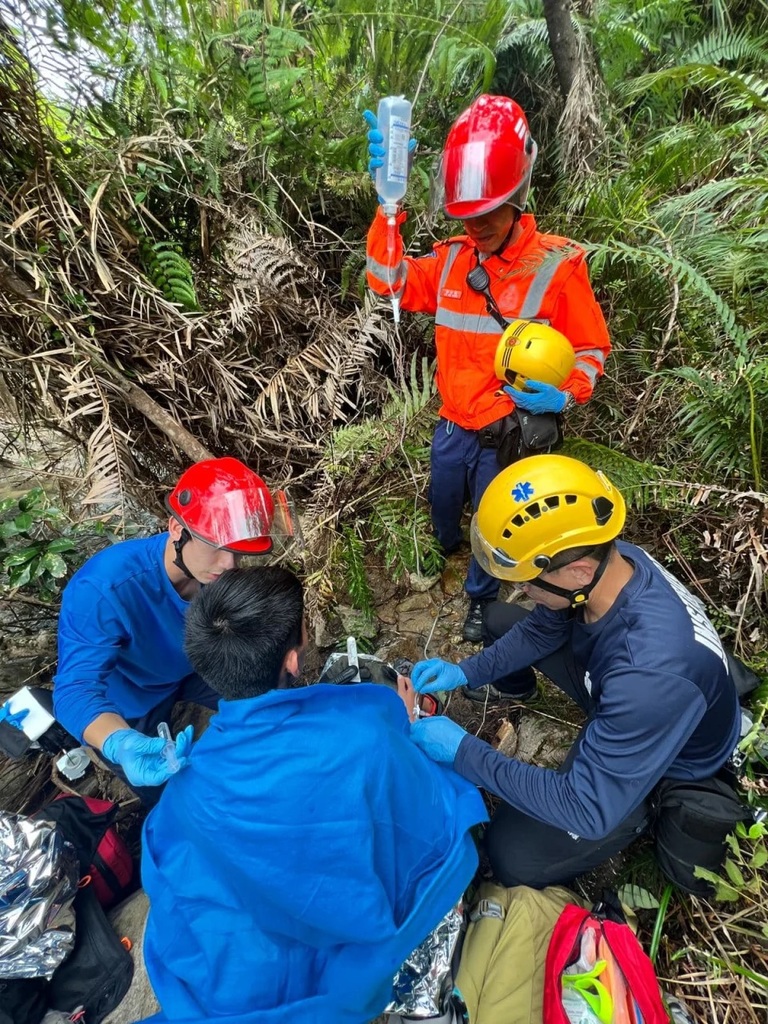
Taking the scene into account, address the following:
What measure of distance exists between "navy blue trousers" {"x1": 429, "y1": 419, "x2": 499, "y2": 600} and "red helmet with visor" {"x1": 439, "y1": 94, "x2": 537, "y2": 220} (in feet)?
3.57

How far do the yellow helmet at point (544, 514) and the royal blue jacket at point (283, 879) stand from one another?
0.73 metres

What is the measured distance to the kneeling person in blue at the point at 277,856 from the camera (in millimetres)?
1463

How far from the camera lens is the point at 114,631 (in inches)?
86.2

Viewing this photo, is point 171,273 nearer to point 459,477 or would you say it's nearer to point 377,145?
point 377,145

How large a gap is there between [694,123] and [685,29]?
1.22 metres

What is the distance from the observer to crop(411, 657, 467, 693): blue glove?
2.36m

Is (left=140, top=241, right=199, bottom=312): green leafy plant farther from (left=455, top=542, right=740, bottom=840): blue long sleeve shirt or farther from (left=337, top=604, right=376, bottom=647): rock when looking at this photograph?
(left=455, top=542, right=740, bottom=840): blue long sleeve shirt

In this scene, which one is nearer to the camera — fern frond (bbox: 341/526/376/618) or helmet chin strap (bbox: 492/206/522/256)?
helmet chin strap (bbox: 492/206/522/256)

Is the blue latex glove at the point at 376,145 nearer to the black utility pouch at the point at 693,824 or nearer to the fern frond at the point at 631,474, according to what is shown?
the fern frond at the point at 631,474

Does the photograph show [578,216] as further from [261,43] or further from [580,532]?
[580,532]

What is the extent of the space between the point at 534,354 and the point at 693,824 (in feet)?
6.43

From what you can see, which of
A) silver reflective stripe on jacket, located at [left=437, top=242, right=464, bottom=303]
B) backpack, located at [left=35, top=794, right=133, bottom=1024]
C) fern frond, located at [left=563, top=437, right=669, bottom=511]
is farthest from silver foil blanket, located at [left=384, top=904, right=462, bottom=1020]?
silver reflective stripe on jacket, located at [left=437, top=242, right=464, bottom=303]

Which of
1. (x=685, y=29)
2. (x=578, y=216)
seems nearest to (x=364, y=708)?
(x=578, y=216)

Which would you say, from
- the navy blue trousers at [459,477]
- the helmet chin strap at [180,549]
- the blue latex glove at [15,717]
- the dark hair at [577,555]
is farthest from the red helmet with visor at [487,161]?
the blue latex glove at [15,717]
